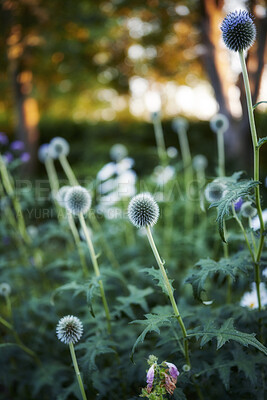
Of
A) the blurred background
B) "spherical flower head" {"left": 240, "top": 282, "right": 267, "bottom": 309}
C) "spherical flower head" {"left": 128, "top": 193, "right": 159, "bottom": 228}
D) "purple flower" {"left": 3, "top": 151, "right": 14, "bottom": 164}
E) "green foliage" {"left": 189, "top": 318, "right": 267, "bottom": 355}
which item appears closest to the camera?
"green foliage" {"left": 189, "top": 318, "right": 267, "bottom": 355}

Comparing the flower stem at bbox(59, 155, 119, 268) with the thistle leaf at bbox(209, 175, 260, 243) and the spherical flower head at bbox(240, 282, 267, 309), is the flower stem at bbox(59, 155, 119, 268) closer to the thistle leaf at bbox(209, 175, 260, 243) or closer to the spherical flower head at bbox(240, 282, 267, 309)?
the spherical flower head at bbox(240, 282, 267, 309)

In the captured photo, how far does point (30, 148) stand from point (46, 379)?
8050 millimetres

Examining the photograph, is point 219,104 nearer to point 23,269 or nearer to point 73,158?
point 23,269

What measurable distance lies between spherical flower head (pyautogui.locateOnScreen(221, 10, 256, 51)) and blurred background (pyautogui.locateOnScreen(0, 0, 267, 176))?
2.13 m

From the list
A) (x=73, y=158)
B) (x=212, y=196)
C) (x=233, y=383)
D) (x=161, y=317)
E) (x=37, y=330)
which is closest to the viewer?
(x=161, y=317)

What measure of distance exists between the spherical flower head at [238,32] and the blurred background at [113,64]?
2130mm

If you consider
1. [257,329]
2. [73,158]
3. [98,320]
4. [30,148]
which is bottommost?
[257,329]

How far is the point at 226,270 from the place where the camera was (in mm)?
1550

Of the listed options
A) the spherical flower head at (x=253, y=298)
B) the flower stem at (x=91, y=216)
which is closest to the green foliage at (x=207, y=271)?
the spherical flower head at (x=253, y=298)

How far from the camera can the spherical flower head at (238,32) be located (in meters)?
1.61

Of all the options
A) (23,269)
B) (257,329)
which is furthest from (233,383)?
(23,269)

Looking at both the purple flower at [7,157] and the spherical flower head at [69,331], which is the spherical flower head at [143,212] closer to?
the spherical flower head at [69,331]

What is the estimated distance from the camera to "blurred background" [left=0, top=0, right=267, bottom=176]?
6.57 meters

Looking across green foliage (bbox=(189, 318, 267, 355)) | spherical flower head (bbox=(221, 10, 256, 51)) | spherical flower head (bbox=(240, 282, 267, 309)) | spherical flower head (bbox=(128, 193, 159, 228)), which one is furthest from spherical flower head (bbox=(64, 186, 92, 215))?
spherical flower head (bbox=(240, 282, 267, 309))
